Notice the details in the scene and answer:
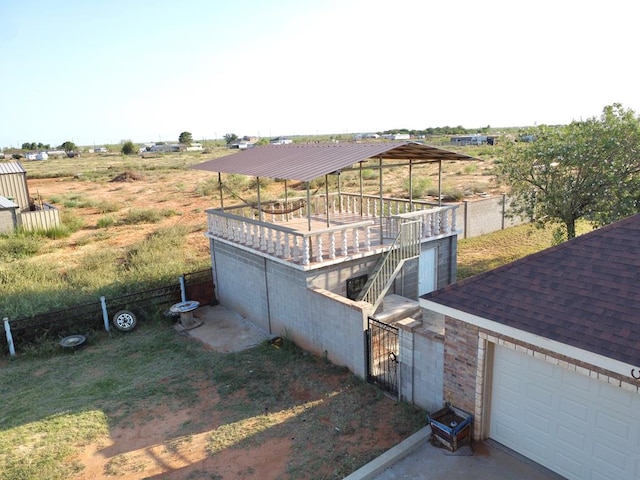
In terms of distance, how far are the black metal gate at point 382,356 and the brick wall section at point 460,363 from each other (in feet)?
4.95

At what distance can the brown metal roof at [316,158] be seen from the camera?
37.6 feet

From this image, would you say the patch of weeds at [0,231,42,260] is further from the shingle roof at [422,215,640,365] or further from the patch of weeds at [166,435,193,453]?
the shingle roof at [422,215,640,365]

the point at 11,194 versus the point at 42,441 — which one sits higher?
the point at 11,194

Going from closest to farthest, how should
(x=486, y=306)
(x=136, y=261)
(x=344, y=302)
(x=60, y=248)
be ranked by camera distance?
(x=486, y=306) → (x=344, y=302) → (x=136, y=261) → (x=60, y=248)

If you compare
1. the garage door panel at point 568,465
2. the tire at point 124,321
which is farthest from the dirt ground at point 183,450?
the tire at point 124,321

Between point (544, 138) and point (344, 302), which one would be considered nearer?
point (344, 302)

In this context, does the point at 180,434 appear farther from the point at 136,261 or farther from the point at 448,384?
the point at 136,261

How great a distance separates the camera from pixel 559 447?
6918mm

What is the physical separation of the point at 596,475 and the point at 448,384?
2.37 m

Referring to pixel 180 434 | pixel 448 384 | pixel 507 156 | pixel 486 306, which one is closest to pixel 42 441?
pixel 180 434

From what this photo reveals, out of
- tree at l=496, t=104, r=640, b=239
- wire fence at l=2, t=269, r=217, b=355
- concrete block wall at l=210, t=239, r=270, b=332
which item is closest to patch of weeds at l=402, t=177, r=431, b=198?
tree at l=496, t=104, r=640, b=239

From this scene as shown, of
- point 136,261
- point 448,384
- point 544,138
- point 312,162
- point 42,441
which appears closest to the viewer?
point 448,384

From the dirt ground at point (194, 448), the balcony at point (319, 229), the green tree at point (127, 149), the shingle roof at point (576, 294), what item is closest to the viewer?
the shingle roof at point (576, 294)

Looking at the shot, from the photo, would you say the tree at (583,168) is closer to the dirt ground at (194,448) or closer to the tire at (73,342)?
the dirt ground at (194,448)
